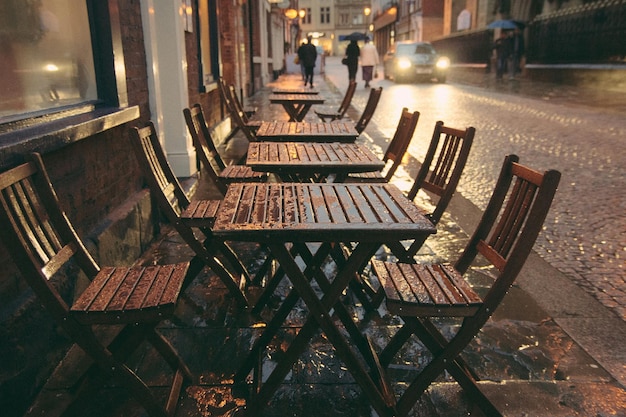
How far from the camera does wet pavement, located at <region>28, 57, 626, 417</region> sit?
2311 mm

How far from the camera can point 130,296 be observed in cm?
208

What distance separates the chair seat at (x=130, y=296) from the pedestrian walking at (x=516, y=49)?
22917mm

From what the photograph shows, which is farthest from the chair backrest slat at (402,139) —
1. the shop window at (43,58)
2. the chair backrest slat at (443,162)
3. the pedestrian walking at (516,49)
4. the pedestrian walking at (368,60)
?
the pedestrian walking at (516,49)

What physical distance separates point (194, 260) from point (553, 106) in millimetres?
12754

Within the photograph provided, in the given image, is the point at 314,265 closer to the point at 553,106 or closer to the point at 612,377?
the point at 612,377

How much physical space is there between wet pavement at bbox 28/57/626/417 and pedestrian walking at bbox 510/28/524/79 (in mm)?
21296

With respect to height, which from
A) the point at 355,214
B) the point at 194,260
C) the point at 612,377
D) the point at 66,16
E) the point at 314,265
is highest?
the point at 66,16

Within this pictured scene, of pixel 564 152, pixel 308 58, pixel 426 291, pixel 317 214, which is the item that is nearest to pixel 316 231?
pixel 317 214

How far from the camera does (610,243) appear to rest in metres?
4.18

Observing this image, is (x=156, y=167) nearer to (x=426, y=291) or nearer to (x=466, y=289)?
(x=426, y=291)

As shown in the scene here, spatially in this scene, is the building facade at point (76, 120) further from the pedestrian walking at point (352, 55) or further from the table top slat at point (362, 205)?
the pedestrian walking at point (352, 55)

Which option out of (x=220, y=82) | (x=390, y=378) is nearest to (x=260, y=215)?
(x=390, y=378)

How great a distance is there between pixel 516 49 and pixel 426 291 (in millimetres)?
23163

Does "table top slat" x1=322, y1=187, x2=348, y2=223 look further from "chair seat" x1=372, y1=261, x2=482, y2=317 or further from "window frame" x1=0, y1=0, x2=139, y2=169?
"window frame" x1=0, y1=0, x2=139, y2=169
